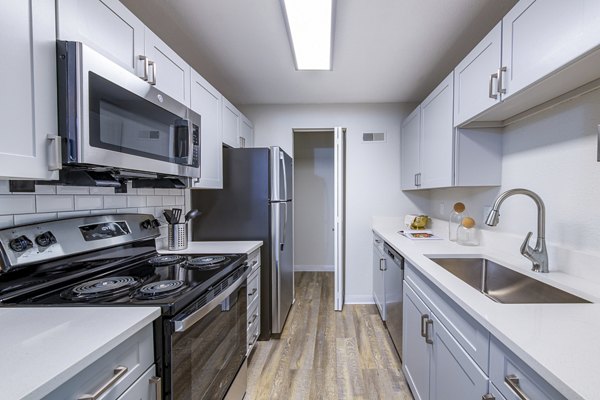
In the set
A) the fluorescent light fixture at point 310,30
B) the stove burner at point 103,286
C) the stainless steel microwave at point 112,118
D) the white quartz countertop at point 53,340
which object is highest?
the fluorescent light fixture at point 310,30

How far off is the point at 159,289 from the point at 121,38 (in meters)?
1.09

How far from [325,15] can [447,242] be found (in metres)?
1.87

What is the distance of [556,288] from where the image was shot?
119cm

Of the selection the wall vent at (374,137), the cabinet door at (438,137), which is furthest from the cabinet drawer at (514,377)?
the wall vent at (374,137)

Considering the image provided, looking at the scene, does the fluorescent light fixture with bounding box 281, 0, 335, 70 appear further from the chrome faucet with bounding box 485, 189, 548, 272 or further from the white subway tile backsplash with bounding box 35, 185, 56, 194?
the white subway tile backsplash with bounding box 35, 185, 56, 194

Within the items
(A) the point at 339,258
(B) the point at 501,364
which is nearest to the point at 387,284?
(A) the point at 339,258

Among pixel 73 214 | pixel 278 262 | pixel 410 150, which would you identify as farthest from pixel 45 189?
pixel 410 150

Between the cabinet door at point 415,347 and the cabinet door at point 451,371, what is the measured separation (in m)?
0.09

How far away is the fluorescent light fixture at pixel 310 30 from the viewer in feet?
4.96

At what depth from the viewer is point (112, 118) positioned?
109 centimetres

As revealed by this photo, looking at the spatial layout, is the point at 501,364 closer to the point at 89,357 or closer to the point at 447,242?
the point at 89,357

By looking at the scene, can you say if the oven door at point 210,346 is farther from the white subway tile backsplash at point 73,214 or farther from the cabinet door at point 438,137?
the cabinet door at point 438,137

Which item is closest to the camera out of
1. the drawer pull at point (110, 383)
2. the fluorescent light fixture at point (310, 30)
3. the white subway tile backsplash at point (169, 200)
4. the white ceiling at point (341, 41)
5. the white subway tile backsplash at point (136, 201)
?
the drawer pull at point (110, 383)

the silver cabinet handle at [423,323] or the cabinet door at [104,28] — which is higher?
the cabinet door at [104,28]
